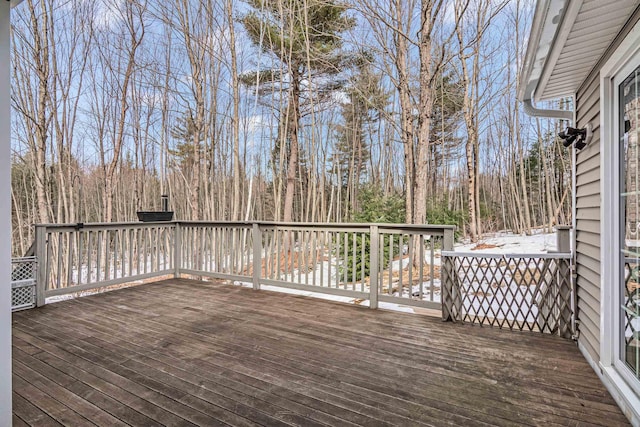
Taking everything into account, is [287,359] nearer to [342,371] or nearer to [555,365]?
[342,371]

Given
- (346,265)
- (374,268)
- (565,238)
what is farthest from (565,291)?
(346,265)

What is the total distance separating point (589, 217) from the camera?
2.43 metres

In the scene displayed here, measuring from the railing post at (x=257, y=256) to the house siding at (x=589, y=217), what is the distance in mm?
3567

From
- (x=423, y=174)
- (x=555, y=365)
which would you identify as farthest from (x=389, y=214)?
(x=555, y=365)

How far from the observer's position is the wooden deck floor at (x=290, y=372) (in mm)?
1760

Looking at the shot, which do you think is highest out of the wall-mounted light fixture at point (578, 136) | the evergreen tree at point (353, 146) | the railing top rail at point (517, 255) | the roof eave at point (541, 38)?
the evergreen tree at point (353, 146)

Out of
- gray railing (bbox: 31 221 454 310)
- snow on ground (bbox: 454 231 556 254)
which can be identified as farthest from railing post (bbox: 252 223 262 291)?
snow on ground (bbox: 454 231 556 254)

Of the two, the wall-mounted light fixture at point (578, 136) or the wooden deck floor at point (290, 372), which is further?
the wall-mounted light fixture at point (578, 136)

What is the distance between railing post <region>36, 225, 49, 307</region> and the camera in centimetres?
369

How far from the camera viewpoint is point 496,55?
331 inches

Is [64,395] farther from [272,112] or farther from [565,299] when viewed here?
[272,112]

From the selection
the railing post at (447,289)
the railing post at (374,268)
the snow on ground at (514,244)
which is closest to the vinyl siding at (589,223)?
the railing post at (447,289)

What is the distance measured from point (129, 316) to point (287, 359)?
6.69 ft

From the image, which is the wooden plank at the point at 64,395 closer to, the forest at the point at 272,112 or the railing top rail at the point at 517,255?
the railing top rail at the point at 517,255
